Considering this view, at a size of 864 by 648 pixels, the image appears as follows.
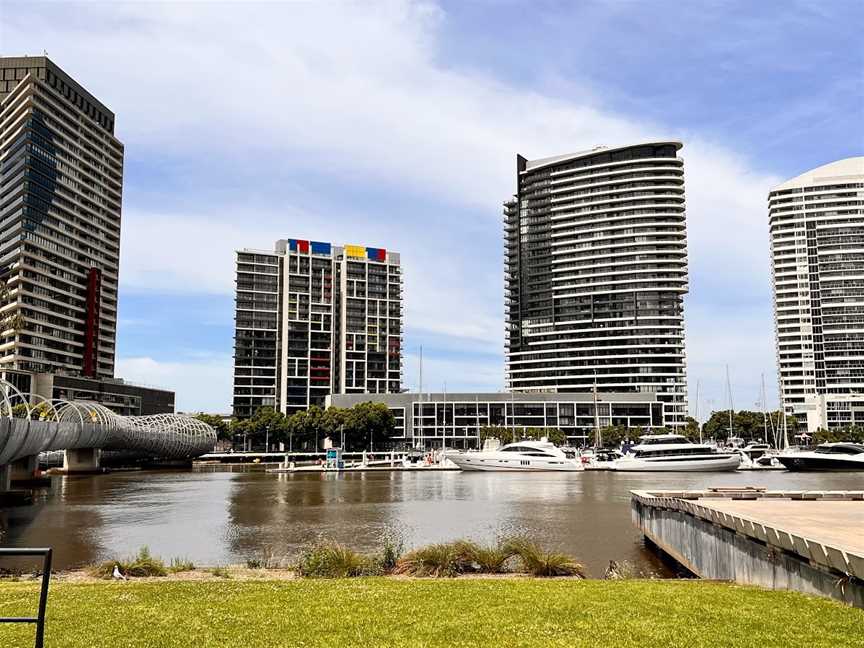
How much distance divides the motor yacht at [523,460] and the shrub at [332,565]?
98093 millimetres

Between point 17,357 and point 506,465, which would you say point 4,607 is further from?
point 17,357

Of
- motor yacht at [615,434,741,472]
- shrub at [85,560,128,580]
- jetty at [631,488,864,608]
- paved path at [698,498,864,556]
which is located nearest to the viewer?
jetty at [631,488,864,608]

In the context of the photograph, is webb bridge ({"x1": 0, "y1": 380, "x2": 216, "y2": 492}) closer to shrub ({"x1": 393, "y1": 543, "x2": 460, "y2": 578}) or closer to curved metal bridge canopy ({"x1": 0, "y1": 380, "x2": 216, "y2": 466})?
curved metal bridge canopy ({"x1": 0, "y1": 380, "x2": 216, "y2": 466})

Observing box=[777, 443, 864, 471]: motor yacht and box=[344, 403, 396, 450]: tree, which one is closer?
box=[777, 443, 864, 471]: motor yacht

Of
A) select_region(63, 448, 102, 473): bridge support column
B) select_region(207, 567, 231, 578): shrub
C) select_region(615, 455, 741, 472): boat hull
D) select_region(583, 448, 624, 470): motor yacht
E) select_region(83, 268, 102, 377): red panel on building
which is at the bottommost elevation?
select_region(583, 448, 624, 470): motor yacht

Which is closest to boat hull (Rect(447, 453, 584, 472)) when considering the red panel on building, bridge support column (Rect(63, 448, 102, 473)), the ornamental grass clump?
bridge support column (Rect(63, 448, 102, 473))

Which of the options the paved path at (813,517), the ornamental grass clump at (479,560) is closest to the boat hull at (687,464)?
the paved path at (813,517)

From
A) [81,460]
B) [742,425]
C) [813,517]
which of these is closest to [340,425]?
[81,460]

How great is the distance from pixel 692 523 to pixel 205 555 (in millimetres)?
21478

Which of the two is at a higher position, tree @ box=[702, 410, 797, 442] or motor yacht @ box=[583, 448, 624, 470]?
tree @ box=[702, 410, 797, 442]

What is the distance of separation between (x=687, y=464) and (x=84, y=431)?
88534 millimetres

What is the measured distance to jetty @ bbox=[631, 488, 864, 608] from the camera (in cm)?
1485

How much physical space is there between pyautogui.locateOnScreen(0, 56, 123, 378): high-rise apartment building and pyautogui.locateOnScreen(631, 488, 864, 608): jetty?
16236 centimetres

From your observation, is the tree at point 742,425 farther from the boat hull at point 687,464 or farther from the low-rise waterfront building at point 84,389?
the low-rise waterfront building at point 84,389
